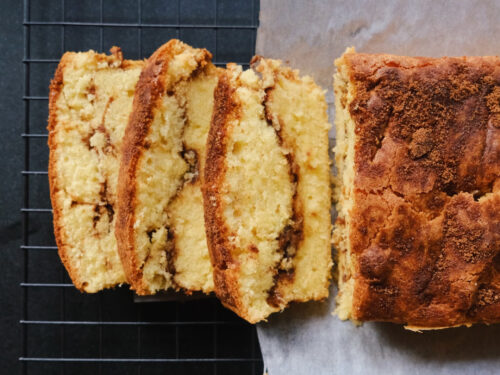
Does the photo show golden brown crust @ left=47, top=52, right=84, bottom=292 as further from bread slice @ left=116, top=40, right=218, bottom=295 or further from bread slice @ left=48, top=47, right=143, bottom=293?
bread slice @ left=116, top=40, right=218, bottom=295

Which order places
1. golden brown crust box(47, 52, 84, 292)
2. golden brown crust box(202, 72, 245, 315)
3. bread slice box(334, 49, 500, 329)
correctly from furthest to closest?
golden brown crust box(47, 52, 84, 292) → golden brown crust box(202, 72, 245, 315) → bread slice box(334, 49, 500, 329)

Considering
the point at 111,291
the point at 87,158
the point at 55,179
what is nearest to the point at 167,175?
the point at 87,158

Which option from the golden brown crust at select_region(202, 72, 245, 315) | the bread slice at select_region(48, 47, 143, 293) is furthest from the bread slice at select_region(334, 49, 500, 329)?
the bread slice at select_region(48, 47, 143, 293)

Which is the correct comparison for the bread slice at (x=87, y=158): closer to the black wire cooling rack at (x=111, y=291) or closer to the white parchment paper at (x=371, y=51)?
the black wire cooling rack at (x=111, y=291)

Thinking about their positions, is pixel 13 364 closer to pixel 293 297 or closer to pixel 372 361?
pixel 293 297

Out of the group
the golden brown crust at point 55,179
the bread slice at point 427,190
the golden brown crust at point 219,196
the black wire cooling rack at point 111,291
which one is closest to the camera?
the bread slice at point 427,190

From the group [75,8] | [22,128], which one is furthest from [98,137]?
[75,8]

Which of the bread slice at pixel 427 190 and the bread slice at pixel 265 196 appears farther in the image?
the bread slice at pixel 265 196

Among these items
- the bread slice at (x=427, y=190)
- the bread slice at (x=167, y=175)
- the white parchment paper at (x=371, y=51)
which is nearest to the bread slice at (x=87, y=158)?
the bread slice at (x=167, y=175)
